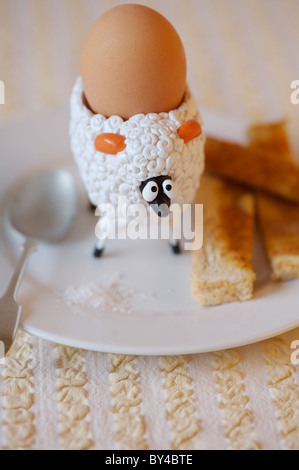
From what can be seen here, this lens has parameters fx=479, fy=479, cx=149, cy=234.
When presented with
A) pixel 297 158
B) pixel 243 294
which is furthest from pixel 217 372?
pixel 297 158

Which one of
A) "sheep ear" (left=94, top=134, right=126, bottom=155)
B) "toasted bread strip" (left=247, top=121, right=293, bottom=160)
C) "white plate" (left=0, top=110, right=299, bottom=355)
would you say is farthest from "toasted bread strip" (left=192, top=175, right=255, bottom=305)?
"sheep ear" (left=94, top=134, right=126, bottom=155)

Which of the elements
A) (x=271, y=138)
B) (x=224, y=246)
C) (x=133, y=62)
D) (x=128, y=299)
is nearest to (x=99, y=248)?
(x=128, y=299)

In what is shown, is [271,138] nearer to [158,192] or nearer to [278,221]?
[278,221]

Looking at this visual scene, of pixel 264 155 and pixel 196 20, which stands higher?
pixel 196 20

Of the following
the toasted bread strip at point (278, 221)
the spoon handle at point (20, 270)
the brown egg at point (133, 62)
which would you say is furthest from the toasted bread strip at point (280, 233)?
the spoon handle at point (20, 270)

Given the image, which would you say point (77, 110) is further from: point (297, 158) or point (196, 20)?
point (196, 20)
